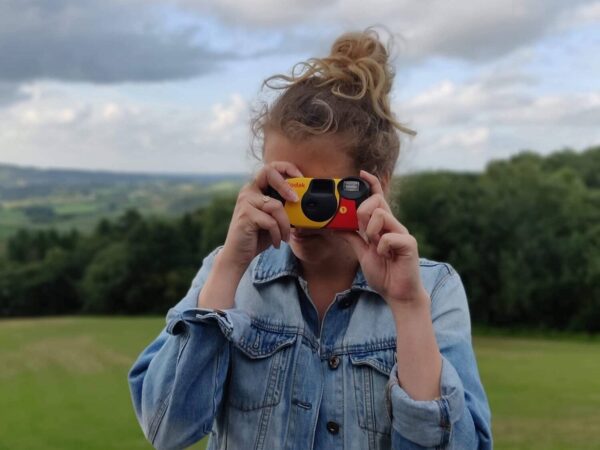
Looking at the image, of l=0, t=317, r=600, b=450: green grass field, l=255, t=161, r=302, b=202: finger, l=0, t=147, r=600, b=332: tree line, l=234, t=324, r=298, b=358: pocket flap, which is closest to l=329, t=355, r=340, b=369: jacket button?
l=234, t=324, r=298, b=358: pocket flap

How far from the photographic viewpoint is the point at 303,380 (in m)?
1.77

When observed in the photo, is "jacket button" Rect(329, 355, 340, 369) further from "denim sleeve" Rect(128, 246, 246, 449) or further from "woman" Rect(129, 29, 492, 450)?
"denim sleeve" Rect(128, 246, 246, 449)

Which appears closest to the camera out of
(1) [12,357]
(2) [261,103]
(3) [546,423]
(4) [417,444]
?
(4) [417,444]

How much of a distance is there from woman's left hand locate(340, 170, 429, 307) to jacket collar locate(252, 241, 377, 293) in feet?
0.33

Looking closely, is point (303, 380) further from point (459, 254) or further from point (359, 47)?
point (459, 254)

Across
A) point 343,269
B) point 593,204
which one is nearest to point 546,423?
point 343,269

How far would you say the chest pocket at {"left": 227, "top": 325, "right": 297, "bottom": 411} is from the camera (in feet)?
5.82

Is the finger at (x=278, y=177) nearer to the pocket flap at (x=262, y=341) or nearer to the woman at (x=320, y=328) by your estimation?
the woman at (x=320, y=328)

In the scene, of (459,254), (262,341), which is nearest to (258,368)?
(262,341)

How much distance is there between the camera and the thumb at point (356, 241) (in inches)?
70.6

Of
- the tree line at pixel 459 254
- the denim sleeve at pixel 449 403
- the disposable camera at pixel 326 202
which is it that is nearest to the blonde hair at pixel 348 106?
the disposable camera at pixel 326 202

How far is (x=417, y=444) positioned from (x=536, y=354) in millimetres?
21198

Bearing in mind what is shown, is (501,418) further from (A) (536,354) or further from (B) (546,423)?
(A) (536,354)

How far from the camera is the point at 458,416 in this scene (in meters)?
1.66
